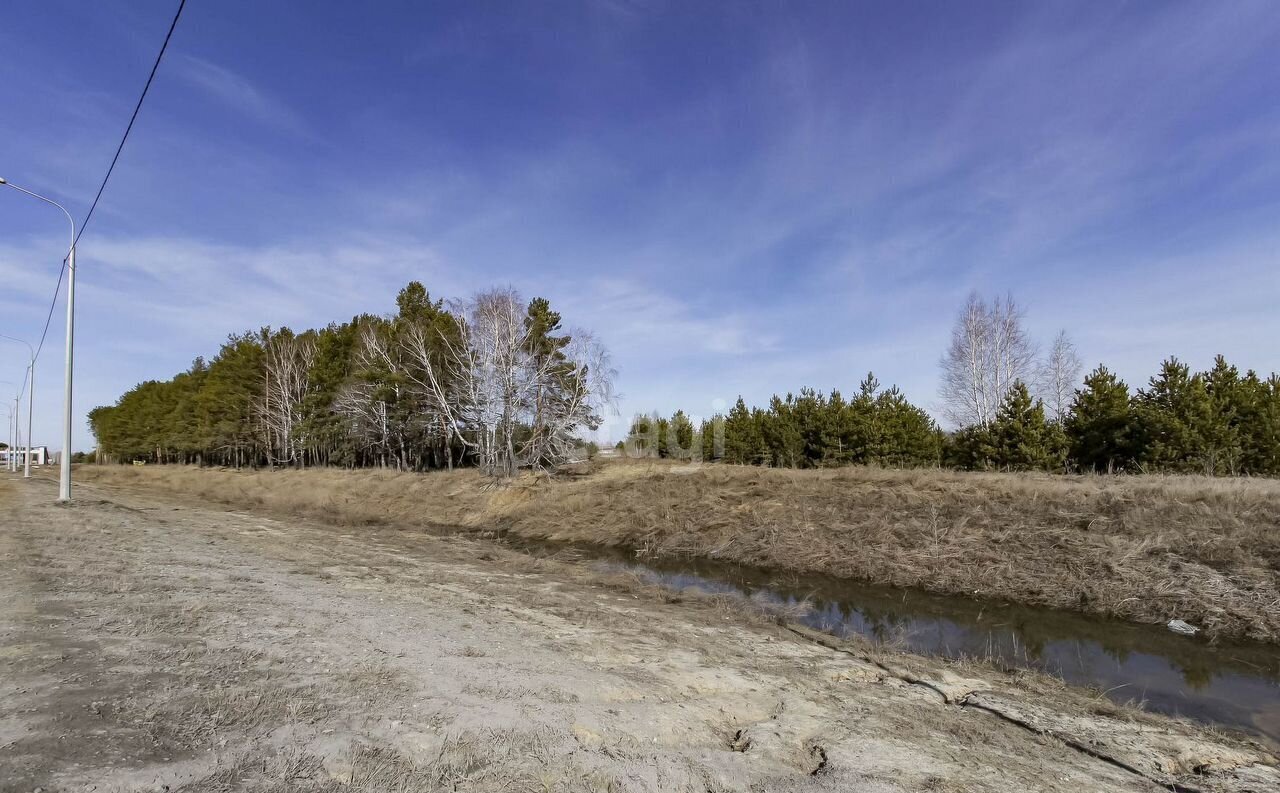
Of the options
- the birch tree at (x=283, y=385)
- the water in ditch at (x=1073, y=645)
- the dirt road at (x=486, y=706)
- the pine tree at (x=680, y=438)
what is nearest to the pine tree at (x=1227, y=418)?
the water in ditch at (x=1073, y=645)

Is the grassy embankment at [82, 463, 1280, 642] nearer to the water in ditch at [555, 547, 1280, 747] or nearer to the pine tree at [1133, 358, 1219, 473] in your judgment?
the water in ditch at [555, 547, 1280, 747]

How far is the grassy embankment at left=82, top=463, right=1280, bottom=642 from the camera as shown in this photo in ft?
40.7

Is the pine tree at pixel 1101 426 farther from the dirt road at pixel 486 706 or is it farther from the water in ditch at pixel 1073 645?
the dirt road at pixel 486 706

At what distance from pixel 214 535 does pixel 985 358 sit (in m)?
40.1

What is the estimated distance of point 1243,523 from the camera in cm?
1334

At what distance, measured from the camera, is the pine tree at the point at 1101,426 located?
79.8 feet

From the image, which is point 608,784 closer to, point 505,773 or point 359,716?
point 505,773

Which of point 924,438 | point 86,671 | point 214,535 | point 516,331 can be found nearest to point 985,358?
point 924,438

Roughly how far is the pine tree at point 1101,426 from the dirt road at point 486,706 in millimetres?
22449

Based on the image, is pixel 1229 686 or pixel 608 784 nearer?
pixel 608 784

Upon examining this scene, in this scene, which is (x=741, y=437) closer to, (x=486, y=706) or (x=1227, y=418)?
(x=1227, y=418)

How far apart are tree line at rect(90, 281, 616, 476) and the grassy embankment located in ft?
18.8

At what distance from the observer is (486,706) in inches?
190

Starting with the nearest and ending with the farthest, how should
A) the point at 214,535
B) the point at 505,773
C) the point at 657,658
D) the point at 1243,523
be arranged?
the point at 505,773
the point at 657,658
the point at 1243,523
the point at 214,535
